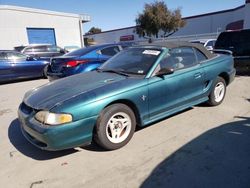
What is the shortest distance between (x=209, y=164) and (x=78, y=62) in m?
4.66

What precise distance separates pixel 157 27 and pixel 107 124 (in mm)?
38080

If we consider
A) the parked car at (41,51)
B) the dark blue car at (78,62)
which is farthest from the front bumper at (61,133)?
the parked car at (41,51)

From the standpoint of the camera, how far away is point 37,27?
22.7 meters

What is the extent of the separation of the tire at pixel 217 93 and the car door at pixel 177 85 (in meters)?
0.48

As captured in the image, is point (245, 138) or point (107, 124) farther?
point (245, 138)

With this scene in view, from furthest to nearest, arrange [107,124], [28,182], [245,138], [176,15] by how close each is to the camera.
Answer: [176,15] < [245,138] < [107,124] < [28,182]

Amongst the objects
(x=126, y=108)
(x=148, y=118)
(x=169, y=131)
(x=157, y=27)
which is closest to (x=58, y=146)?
(x=126, y=108)

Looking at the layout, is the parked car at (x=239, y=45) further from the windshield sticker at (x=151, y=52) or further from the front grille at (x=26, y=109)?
the front grille at (x=26, y=109)

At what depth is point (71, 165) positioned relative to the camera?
132 inches

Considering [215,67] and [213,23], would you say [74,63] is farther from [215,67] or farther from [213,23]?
[213,23]

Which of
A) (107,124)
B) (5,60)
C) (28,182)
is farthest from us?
(5,60)

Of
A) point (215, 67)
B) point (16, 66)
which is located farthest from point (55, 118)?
point (16, 66)

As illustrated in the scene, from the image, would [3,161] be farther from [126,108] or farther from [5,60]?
[5,60]

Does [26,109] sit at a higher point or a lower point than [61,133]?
higher
